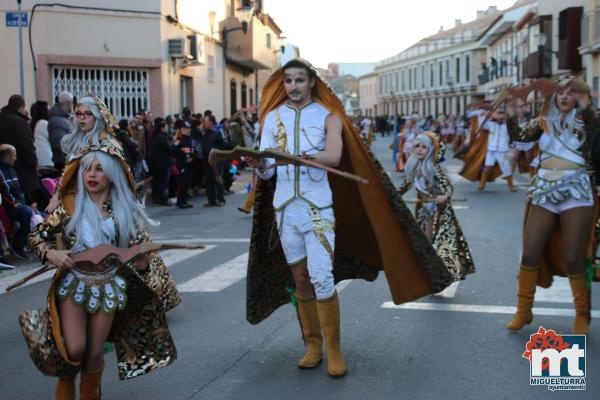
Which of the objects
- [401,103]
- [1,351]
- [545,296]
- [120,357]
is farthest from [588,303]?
[401,103]

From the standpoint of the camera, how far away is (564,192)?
18.9 feet

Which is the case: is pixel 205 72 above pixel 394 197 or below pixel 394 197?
above

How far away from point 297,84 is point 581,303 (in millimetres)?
2668

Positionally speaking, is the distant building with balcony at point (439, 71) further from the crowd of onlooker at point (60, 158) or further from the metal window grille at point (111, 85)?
the crowd of onlooker at point (60, 158)

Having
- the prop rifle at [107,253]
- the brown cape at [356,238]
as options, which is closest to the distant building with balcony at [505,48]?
the brown cape at [356,238]

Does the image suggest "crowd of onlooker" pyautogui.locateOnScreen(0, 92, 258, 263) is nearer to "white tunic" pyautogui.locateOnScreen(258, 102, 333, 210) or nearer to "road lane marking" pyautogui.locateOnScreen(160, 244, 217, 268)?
"white tunic" pyautogui.locateOnScreen(258, 102, 333, 210)

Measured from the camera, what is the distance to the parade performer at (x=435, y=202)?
24.7 ft

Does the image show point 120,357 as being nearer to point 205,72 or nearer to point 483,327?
point 483,327

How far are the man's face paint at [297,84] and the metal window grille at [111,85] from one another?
14828mm

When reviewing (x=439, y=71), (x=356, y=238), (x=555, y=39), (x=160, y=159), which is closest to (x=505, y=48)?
(x=555, y=39)

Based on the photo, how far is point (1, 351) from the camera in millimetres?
5828

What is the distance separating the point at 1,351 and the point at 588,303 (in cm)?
426

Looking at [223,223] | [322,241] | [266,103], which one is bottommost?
[223,223]

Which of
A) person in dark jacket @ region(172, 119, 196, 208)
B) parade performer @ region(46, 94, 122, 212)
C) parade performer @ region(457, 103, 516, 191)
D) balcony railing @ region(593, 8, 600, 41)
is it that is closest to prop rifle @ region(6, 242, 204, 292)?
parade performer @ region(46, 94, 122, 212)
